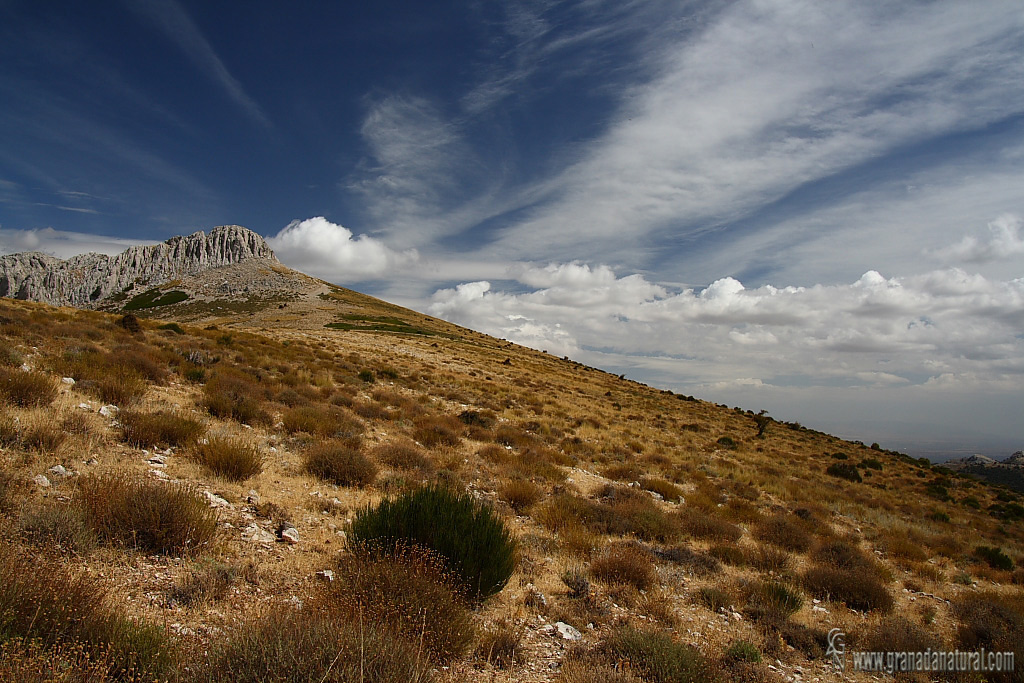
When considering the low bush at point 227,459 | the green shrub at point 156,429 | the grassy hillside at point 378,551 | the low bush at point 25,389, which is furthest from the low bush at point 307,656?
the low bush at point 25,389

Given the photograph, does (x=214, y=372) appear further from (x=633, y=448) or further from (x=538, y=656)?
(x=633, y=448)

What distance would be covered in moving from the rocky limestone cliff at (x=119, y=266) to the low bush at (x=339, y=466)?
391ft

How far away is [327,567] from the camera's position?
578cm

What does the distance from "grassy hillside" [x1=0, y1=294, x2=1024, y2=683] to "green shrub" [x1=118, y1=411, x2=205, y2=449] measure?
0.05 m

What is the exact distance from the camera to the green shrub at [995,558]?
42.6ft

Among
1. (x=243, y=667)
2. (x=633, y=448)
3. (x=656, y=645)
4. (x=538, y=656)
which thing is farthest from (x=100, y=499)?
(x=633, y=448)

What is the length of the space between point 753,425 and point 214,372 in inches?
1866

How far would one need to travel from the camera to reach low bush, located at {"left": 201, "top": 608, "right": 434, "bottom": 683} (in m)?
3.11

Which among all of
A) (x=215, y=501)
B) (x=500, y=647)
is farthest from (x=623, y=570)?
(x=215, y=501)

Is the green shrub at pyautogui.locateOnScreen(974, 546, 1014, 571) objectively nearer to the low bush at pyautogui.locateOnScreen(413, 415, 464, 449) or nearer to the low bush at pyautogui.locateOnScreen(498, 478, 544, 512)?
the low bush at pyautogui.locateOnScreen(498, 478, 544, 512)

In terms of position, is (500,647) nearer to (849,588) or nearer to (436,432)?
(849,588)

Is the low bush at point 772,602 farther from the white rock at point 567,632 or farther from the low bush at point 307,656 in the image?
the low bush at point 307,656

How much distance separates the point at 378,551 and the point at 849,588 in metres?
8.71

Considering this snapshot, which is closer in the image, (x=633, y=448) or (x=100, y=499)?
(x=100, y=499)
